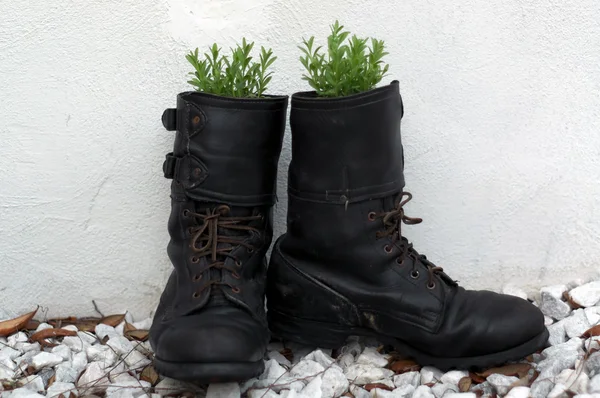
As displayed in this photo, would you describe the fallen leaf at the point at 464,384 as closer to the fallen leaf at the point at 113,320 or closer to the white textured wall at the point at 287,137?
the white textured wall at the point at 287,137

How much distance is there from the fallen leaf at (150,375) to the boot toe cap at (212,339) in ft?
0.38

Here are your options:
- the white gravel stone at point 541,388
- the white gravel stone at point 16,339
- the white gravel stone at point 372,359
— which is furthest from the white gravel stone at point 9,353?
the white gravel stone at point 541,388

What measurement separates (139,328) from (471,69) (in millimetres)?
1104

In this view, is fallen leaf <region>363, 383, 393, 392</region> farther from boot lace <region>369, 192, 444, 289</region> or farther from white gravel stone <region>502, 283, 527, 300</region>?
white gravel stone <region>502, 283, 527, 300</region>

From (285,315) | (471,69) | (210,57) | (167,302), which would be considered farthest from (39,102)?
(471,69)

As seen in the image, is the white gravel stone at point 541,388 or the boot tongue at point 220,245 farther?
the boot tongue at point 220,245

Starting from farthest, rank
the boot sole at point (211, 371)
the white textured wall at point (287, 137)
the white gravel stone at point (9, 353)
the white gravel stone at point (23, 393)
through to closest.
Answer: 1. the white textured wall at point (287, 137)
2. the white gravel stone at point (9, 353)
3. the white gravel stone at point (23, 393)
4. the boot sole at point (211, 371)

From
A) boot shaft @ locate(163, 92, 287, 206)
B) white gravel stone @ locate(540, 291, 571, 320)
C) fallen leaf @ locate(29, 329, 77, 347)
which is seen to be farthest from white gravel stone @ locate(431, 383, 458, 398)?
fallen leaf @ locate(29, 329, 77, 347)

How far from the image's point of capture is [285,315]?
1721 mm

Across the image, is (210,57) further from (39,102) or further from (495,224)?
(495,224)

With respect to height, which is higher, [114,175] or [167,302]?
[114,175]

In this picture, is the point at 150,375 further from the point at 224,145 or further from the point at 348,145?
the point at 348,145

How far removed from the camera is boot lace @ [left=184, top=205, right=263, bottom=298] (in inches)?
63.3

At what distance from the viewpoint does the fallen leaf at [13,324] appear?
6.08ft
